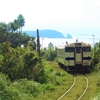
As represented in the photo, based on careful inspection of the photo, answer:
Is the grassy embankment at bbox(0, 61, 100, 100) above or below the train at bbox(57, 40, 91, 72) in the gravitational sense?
below

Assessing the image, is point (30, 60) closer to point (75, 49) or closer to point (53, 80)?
point (53, 80)

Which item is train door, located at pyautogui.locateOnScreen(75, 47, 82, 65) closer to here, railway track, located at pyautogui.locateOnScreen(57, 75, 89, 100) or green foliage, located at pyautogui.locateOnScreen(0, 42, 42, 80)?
railway track, located at pyautogui.locateOnScreen(57, 75, 89, 100)

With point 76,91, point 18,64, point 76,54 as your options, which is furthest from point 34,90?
point 76,54

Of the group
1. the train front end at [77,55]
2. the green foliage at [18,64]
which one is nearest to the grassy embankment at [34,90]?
the green foliage at [18,64]

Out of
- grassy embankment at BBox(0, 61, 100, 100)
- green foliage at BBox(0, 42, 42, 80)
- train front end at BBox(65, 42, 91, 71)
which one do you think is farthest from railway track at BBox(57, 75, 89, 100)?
train front end at BBox(65, 42, 91, 71)

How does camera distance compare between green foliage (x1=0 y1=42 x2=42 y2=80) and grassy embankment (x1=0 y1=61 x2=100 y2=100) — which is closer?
grassy embankment (x1=0 y1=61 x2=100 y2=100)

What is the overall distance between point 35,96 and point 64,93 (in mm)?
2579

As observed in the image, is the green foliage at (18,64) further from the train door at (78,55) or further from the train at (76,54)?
the train door at (78,55)

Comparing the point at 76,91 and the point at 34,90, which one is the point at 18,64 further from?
the point at 76,91

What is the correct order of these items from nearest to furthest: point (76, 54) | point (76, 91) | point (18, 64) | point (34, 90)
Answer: point (34, 90) → point (76, 91) → point (18, 64) → point (76, 54)

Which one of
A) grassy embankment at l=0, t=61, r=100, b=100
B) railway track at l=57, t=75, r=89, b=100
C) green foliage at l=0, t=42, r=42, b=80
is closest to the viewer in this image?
grassy embankment at l=0, t=61, r=100, b=100

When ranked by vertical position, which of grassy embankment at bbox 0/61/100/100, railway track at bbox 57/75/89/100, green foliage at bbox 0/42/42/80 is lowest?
railway track at bbox 57/75/89/100

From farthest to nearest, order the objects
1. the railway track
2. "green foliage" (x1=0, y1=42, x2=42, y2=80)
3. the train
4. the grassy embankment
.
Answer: the train < "green foliage" (x1=0, y1=42, x2=42, y2=80) < the railway track < the grassy embankment

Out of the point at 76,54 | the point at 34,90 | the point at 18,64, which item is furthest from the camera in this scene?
the point at 76,54
